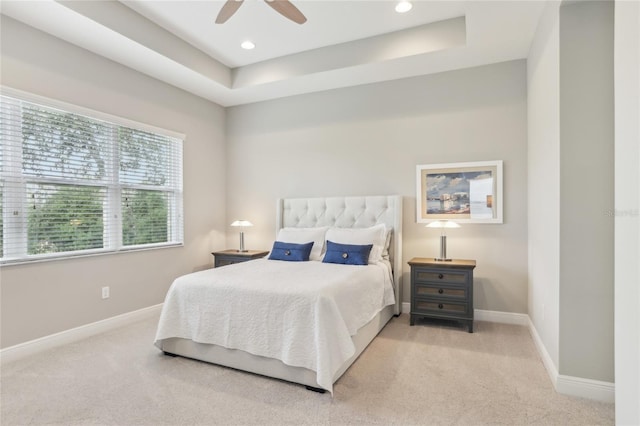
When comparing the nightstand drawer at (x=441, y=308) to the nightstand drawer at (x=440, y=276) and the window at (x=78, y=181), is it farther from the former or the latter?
the window at (x=78, y=181)

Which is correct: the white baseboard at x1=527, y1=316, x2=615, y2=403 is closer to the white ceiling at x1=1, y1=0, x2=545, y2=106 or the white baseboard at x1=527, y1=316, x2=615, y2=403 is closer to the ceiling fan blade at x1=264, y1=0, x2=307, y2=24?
the white ceiling at x1=1, y1=0, x2=545, y2=106

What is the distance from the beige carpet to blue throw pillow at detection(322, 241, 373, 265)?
91 centimetres

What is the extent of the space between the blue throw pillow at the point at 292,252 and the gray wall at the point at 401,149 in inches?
40.8

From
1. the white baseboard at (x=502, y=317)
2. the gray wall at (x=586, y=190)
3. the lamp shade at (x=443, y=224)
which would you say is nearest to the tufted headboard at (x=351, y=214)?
the lamp shade at (x=443, y=224)

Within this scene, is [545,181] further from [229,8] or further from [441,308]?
[229,8]

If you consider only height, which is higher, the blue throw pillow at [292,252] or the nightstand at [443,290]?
the blue throw pillow at [292,252]

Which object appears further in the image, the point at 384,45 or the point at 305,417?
the point at 384,45

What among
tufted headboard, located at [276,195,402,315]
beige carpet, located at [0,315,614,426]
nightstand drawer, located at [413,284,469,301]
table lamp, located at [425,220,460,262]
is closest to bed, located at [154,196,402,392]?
beige carpet, located at [0,315,614,426]

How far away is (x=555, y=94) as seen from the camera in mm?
2484

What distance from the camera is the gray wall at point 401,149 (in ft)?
12.7

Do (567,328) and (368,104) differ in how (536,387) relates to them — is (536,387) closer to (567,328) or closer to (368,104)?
(567,328)

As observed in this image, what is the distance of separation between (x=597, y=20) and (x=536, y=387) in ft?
8.35

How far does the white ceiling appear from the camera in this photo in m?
3.06

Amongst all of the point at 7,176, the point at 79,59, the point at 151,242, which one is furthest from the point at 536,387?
the point at 79,59
